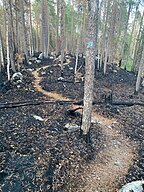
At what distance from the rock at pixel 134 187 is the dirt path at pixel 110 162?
0.94 ft

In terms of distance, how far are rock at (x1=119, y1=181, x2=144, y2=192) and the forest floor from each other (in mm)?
260

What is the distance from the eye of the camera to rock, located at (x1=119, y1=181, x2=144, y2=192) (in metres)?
5.13

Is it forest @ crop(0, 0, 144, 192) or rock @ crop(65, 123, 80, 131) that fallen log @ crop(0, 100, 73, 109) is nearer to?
forest @ crop(0, 0, 144, 192)

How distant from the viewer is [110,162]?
654cm

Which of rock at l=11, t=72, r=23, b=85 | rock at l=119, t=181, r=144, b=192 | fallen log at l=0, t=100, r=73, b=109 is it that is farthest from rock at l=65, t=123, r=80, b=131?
rock at l=11, t=72, r=23, b=85

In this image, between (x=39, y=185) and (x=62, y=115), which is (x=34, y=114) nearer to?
(x=62, y=115)

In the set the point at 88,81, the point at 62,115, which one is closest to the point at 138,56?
the point at 62,115

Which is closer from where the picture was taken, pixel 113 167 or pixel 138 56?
pixel 113 167

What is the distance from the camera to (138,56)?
27031 mm

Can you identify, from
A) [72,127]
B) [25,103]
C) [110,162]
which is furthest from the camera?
[25,103]

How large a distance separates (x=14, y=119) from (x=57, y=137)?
8.21 feet

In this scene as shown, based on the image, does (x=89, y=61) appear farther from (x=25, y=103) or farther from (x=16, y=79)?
(x=16, y=79)

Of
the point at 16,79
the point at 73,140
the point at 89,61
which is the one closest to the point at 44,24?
the point at 16,79

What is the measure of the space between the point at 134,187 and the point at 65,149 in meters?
2.65
